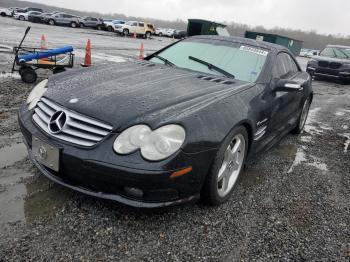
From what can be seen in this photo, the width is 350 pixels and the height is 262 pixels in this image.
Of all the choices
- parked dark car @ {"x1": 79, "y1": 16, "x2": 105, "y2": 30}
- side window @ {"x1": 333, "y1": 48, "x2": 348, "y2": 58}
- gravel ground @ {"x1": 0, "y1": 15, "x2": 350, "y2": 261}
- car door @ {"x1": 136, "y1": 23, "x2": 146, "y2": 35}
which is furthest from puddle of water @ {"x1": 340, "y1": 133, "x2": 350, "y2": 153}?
parked dark car @ {"x1": 79, "y1": 16, "x2": 105, "y2": 30}

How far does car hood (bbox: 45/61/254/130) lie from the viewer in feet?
7.95

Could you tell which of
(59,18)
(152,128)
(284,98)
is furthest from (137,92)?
(59,18)

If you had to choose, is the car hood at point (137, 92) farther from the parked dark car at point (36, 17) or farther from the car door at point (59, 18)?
the parked dark car at point (36, 17)

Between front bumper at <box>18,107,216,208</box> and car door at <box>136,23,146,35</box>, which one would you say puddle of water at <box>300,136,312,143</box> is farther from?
car door at <box>136,23,146,35</box>

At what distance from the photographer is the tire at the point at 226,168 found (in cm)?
256

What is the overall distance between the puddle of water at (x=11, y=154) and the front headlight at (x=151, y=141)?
5.25 ft

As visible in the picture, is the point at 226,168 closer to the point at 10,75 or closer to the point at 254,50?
the point at 254,50

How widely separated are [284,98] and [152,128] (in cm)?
213

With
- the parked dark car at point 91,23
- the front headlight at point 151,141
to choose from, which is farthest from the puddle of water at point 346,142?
the parked dark car at point 91,23

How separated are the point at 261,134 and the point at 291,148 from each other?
5.13ft

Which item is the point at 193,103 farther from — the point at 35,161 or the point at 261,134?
the point at 35,161

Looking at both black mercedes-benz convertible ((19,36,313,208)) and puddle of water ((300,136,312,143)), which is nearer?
black mercedes-benz convertible ((19,36,313,208))

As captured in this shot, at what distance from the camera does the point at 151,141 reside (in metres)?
2.25

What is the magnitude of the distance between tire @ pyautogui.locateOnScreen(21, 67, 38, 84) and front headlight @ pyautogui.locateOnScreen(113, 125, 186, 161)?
204 inches
